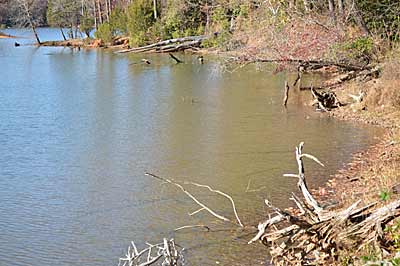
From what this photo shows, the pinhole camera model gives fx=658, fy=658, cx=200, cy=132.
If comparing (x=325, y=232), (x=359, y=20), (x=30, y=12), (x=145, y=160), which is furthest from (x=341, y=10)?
(x=30, y=12)

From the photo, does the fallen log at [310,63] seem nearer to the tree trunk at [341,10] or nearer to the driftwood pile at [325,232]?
the tree trunk at [341,10]

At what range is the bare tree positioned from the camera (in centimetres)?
4345

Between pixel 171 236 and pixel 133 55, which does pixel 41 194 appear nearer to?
pixel 171 236

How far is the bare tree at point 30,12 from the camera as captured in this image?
143ft

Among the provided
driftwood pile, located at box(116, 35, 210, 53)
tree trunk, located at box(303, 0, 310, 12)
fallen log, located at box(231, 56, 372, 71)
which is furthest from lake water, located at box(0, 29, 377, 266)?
driftwood pile, located at box(116, 35, 210, 53)

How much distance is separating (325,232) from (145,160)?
5.09 m

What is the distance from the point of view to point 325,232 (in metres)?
5.49

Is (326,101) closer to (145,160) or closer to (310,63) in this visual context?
(310,63)

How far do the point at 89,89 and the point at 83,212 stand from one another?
38.5 ft

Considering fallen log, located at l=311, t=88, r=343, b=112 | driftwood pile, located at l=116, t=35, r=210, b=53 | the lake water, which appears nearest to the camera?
the lake water

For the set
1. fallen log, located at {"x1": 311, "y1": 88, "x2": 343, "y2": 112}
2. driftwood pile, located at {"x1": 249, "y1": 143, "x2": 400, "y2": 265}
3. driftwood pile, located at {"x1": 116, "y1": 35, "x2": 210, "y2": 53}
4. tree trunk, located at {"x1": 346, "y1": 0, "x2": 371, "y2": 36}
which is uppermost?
tree trunk, located at {"x1": 346, "y1": 0, "x2": 371, "y2": 36}

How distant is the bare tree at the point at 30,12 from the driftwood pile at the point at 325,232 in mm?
38852

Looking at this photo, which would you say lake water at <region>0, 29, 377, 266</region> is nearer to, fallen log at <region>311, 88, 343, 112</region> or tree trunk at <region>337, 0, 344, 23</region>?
fallen log at <region>311, 88, 343, 112</region>

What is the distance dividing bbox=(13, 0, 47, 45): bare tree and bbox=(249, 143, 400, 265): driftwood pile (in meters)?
38.9
